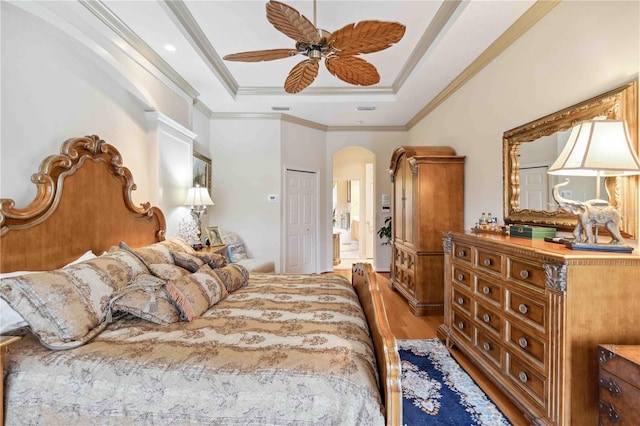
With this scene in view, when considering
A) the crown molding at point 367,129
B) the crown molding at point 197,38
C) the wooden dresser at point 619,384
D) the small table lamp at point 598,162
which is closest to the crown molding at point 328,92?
the crown molding at point 197,38

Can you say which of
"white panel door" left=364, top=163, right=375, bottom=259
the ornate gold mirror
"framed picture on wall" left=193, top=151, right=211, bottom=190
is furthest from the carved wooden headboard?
"white panel door" left=364, top=163, right=375, bottom=259

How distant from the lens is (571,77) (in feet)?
6.57

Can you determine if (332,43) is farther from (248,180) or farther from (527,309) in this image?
(248,180)

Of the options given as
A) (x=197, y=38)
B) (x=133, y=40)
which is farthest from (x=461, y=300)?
(x=133, y=40)

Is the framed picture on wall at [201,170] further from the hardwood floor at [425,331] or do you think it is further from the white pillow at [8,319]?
the hardwood floor at [425,331]

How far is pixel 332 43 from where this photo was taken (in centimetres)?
197

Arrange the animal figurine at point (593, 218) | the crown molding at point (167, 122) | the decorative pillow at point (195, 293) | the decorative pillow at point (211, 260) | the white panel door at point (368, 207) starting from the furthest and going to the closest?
the white panel door at point (368, 207) → the crown molding at point (167, 122) → the decorative pillow at point (211, 260) → the decorative pillow at point (195, 293) → the animal figurine at point (593, 218)

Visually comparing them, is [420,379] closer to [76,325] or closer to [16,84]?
[76,325]

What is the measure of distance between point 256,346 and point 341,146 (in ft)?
16.1

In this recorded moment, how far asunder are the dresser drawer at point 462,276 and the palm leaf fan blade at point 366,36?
1.82m

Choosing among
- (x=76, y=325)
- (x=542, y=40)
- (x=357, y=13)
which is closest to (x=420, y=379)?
(x=76, y=325)

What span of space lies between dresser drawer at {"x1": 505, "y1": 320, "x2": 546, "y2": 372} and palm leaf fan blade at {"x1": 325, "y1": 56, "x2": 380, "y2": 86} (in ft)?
6.61

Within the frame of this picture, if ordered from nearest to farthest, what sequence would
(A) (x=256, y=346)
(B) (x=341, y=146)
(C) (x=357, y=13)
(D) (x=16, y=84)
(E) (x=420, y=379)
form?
(A) (x=256, y=346) → (D) (x=16, y=84) → (E) (x=420, y=379) → (C) (x=357, y=13) → (B) (x=341, y=146)

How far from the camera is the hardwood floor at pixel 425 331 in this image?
1897mm
